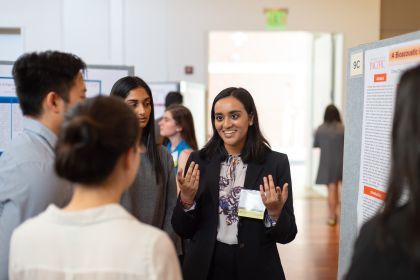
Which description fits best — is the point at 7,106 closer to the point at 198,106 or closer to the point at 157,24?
the point at 198,106

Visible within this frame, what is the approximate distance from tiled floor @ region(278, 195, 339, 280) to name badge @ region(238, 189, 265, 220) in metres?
2.59

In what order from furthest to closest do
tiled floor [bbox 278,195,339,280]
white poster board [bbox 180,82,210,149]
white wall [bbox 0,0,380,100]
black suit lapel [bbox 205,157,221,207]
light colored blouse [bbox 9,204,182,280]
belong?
white wall [bbox 0,0,380,100], white poster board [bbox 180,82,210,149], tiled floor [bbox 278,195,339,280], black suit lapel [bbox 205,157,221,207], light colored blouse [bbox 9,204,182,280]

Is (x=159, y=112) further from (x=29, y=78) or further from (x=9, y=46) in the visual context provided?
(x=29, y=78)

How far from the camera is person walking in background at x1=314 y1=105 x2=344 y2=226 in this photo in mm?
6992

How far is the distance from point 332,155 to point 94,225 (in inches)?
244

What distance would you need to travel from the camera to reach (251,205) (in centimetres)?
219

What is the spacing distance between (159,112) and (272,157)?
4.00m

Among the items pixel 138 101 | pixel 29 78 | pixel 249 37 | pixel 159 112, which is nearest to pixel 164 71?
pixel 159 112

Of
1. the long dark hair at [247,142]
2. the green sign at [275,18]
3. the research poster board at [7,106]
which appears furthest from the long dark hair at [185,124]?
the green sign at [275,18]

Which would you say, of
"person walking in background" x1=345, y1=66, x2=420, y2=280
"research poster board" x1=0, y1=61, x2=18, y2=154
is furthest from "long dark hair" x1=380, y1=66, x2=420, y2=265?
"research poster board" x1=0, y1=61, x2=18, y2=154

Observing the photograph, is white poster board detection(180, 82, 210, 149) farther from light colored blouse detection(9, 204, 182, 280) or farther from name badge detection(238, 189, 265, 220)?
light colored blouse detection(9, 204, 182, 280)

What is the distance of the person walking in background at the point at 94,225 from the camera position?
3.81 feet

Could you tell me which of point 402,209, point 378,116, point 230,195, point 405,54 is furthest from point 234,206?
point 402,209

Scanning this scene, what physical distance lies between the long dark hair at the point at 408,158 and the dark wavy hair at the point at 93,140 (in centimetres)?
62
